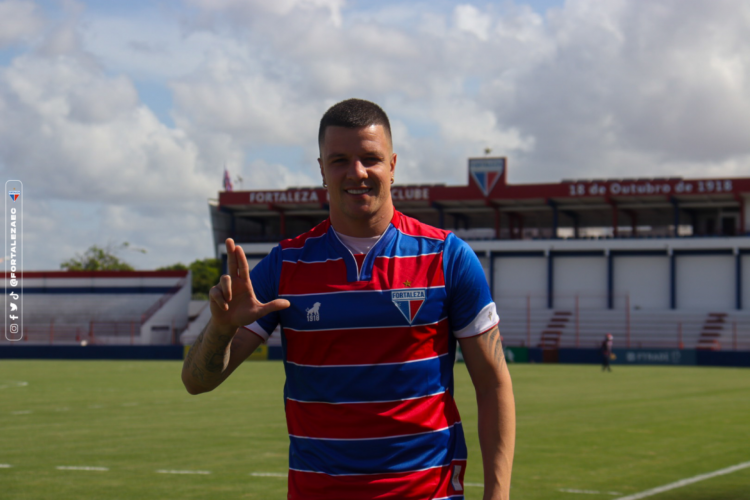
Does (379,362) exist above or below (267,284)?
below

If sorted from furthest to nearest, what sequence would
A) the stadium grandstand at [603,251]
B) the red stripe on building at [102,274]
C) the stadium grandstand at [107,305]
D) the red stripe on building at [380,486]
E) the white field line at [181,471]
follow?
the red stripe on building at [102,274] → the stadium grandstand at [107,305] → the stadium grandstand at [603,251] → the white field line at [181,471] → the red stripe on building at [380,486]

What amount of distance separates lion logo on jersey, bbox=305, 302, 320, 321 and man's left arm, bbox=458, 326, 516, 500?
59 cm

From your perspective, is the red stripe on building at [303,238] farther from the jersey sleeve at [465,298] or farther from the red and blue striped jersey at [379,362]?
the jersey sleeve at [465,298]

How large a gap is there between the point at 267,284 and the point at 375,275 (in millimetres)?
475

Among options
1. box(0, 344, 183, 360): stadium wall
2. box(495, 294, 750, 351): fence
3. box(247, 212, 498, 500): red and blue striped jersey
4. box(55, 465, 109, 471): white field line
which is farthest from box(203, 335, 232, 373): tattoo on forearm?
box(495, 294, 750, 351): fence

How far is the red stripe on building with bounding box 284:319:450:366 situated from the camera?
343 cm

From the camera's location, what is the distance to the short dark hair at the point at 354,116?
11.7 ft

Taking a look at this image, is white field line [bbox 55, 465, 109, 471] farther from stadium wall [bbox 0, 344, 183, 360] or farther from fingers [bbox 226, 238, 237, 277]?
stadium wall [bbox 0, 344, 183, 360]

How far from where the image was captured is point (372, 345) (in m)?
3.44

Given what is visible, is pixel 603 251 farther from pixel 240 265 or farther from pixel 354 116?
pixel 240 265

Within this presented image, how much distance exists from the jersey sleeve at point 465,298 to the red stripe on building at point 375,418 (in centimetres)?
29

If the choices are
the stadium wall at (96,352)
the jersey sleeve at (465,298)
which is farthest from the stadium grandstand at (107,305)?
the jersey sleeve at (465,298)

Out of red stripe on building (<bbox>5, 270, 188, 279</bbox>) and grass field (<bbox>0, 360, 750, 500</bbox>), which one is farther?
red stripe on building (<bbox>5, 270, 188, 279</bbox>)

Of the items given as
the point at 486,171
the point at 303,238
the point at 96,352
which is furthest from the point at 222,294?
the point at 486,171
